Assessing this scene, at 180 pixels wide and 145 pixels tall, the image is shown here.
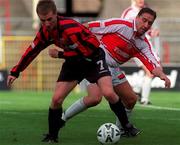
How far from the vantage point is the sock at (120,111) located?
34.7ft

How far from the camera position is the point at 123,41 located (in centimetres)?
1107

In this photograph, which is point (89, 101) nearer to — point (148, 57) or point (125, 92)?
point (125, 92)

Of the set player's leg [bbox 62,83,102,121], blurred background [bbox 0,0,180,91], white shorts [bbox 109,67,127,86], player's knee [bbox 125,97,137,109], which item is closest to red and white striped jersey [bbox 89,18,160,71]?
white shorts [bbox 109,67,127,86]

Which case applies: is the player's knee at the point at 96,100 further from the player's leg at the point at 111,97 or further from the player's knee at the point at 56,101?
the player's knee at the point at 56,101

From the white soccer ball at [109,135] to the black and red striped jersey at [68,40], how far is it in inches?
36.8

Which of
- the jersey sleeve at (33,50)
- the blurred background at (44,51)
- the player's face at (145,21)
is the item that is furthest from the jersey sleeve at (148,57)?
the blurred background at (44,51)

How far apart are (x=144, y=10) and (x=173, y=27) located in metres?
13.7

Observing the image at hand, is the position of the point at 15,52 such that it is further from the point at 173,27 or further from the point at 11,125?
the point at 11,125

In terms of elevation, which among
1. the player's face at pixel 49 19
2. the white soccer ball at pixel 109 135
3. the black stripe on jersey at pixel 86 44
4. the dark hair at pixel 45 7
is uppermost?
the dark hair at pixel 45 7

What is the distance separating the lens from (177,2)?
97.0 feet

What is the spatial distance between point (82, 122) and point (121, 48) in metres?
2.46

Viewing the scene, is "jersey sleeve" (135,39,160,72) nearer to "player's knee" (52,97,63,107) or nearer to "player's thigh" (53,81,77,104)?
"player's thigh" (53,81,77,104)

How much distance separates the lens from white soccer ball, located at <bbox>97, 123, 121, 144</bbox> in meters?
10.2

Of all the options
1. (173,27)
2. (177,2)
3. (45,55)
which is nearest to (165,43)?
(173,27)
